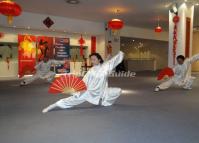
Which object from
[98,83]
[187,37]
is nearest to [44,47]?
[187,37]

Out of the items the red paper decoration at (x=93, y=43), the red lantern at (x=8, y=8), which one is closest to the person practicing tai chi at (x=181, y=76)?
the red lantern at (x=8, y=8)

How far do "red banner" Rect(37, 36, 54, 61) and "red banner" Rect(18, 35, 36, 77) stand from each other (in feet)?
0.89

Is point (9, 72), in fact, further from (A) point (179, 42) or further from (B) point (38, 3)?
(A) point (179, 42)

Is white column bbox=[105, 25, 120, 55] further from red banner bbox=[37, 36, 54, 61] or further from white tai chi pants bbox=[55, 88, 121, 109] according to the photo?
white tai chi pants bbox=[55, 88, 121, 109]

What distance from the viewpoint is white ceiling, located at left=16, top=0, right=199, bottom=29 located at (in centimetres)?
955

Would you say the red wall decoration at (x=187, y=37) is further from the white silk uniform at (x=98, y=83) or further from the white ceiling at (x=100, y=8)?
the white silk uniform at (x=98, y=83)

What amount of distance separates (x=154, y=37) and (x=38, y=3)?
10.9 metres

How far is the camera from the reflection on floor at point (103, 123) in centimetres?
306

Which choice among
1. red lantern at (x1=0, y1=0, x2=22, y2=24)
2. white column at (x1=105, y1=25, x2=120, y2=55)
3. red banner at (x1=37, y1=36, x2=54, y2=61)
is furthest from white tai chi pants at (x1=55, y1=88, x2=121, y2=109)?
white column at (x1=105, y1=25, x2=120, y2=55)

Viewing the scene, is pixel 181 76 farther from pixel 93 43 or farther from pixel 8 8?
pixel 93 43

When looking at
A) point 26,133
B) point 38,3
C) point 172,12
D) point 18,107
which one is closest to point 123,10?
point 172,12

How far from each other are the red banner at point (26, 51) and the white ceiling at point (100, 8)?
1.64 meters

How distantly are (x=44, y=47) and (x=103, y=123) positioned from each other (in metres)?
9.97

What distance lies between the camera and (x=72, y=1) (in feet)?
30.9
